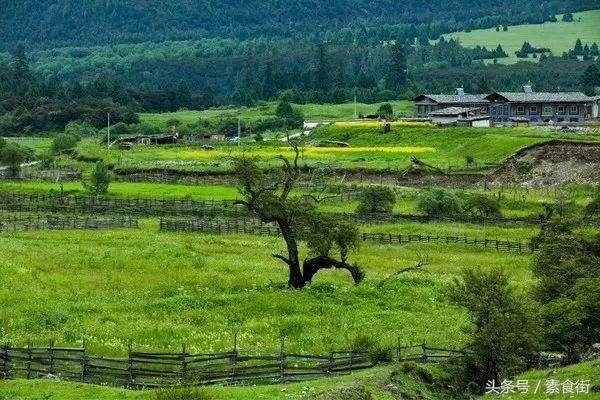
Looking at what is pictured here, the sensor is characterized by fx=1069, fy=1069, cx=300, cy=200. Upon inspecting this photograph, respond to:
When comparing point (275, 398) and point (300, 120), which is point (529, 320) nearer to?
point (275, 398)

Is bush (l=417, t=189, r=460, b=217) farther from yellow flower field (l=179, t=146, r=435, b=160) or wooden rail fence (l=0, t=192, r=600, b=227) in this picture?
yellow flower field (l=179, t=146, r=435, b=160)

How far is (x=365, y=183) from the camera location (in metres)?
107

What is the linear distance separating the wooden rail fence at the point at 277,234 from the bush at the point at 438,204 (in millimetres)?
8974

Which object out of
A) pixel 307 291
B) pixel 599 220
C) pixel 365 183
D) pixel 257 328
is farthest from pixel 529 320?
pixel 365 183

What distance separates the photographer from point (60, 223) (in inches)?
2977

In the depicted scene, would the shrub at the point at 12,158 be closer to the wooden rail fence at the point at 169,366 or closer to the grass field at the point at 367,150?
the grass field at the point at 367,150

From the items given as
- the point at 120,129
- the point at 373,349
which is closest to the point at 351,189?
the point at 373,349

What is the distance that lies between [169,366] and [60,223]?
44.3 m

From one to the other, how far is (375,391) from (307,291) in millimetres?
16784

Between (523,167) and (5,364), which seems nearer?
(5,364)

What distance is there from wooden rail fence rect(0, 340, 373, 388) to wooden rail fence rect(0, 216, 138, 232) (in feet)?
136

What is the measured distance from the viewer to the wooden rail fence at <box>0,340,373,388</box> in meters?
32.5

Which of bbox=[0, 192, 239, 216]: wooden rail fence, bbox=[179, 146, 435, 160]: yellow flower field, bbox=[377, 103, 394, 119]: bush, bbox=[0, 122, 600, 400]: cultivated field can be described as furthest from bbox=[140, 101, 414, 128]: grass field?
bbox=[0, 192, 239, 216]: wooden rail fence

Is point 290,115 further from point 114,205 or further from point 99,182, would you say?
point 114,205
